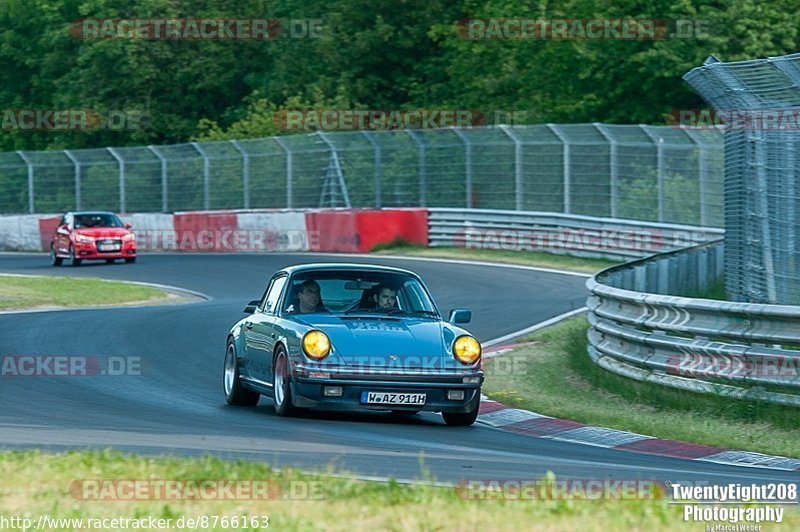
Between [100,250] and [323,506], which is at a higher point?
[323,506]

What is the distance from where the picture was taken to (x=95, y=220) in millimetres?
35531

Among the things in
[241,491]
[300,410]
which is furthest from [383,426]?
[241,491]

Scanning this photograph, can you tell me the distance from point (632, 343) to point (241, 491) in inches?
279

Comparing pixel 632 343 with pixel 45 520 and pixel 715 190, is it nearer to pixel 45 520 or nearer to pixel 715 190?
pixel 45 520

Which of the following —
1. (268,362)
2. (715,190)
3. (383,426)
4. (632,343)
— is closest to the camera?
(383,426)

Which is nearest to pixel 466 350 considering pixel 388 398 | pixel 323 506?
pixel 388 398

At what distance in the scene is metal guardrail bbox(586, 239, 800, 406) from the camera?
11797mm

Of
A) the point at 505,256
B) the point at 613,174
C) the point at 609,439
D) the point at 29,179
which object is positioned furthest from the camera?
the point at 29,179

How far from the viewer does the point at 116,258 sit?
3566 cm

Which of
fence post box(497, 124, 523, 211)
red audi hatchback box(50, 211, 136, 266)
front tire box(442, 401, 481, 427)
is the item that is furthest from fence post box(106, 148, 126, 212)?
front tire box(442, 401, 481, 427)

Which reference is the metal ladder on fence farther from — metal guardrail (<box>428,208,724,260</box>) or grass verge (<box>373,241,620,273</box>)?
metal guardrail (<box>428,208,724,260</box>)

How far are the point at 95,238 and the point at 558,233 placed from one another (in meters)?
A: 11.1

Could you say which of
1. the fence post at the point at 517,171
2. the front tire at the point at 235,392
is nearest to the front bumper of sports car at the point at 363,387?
the front tire at the point at 235,392

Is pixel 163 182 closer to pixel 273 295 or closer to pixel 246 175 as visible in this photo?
pixel 246 175
